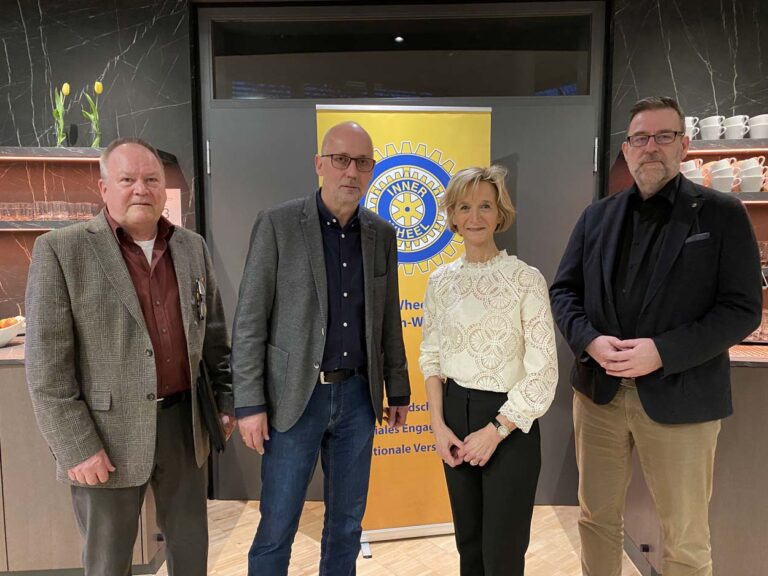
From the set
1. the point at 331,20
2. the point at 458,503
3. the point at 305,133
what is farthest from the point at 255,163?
the point at 458,503

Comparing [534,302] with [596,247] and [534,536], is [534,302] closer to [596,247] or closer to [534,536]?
[596,247]

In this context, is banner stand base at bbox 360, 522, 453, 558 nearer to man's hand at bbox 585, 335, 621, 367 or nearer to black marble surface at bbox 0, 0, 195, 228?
man's hand at bbox 585, 335, 621, 367

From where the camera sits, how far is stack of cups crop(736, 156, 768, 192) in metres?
2.58

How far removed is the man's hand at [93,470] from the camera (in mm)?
1505

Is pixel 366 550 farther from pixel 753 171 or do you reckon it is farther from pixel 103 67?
pixel 103 67

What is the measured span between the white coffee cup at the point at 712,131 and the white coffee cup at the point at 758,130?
0.42 feet

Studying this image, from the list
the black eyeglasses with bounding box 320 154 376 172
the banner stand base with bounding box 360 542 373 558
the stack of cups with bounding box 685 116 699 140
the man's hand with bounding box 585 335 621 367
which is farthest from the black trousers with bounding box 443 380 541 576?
the stack of cups with bounding box 685 116 699 140

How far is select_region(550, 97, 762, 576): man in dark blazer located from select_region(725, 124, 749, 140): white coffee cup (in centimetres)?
120

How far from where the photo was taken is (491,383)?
1592 millimetres

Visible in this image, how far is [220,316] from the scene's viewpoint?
1932mm

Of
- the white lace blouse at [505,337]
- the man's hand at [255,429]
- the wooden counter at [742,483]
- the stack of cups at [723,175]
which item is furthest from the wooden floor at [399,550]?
the stack of cups at [723,175]

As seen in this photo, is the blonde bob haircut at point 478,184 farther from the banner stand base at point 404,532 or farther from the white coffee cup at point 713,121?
the banner stand base at point 404,532

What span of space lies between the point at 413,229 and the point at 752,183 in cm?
169

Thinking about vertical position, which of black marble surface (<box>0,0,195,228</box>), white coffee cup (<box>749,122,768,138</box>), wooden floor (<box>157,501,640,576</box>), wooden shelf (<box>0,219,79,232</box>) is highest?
black marble surface (<box>0,0,195,228</box>)
